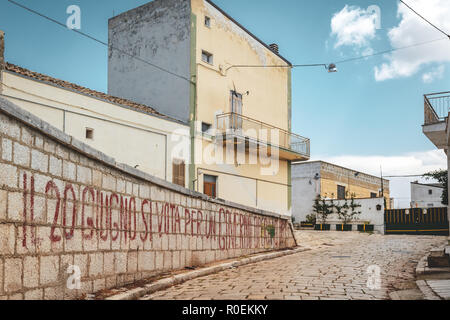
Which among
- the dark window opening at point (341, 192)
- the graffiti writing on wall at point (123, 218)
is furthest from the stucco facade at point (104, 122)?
the dark window opening at point (341, 192)

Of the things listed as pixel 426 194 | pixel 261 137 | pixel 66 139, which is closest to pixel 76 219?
pixel 66 139

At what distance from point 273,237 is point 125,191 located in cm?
874

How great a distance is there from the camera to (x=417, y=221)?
1134 inches

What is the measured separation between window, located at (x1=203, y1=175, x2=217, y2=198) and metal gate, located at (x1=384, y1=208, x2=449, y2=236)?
1662cm

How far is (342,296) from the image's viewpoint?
6715 mm

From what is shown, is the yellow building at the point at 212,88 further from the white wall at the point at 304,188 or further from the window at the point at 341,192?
the window at the point at 341,192

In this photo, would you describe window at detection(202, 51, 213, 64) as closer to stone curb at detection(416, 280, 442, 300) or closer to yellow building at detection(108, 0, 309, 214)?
yellow building at detection(108, 0, 309, 214)

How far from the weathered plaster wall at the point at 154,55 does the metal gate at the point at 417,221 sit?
1891 centimetres

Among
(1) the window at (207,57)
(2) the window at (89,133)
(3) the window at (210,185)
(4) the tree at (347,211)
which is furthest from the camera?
(4) the tree at (347,211)

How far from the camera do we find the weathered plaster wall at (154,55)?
17438 mm

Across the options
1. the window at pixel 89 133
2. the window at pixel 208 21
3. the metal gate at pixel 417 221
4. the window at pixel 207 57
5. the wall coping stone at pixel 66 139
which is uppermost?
the window at pixel 208 21

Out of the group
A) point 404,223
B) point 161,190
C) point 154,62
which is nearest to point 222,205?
point 161,190

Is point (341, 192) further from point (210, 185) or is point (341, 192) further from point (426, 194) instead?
point (210, 185)
